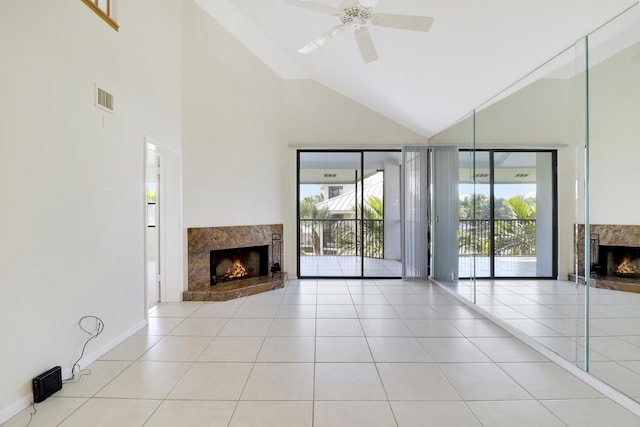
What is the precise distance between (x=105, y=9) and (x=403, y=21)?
2.79 metres

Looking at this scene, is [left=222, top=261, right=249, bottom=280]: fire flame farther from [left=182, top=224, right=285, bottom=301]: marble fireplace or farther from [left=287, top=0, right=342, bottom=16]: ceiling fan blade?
[left=287, top=0, right=342, bottom=16]: ceiling fan blade

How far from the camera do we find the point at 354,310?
389 centimetres

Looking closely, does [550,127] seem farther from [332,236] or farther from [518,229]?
[332,236]

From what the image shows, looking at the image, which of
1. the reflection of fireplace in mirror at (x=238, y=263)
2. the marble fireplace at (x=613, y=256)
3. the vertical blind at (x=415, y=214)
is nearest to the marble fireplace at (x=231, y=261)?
the reflection of fireplace in mirror at (x=238, y=263)

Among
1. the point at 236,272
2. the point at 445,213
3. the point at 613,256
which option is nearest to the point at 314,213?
the point at 236,272

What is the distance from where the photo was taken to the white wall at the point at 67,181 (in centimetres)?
189

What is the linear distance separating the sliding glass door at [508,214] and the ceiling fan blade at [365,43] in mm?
1955

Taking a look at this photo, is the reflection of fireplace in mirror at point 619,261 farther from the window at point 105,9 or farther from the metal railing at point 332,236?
the window at point 105,9

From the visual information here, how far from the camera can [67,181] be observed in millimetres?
2291

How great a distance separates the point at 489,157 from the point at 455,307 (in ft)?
6.64

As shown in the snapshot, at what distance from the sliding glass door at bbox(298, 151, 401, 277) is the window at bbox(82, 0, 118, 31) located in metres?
3.29

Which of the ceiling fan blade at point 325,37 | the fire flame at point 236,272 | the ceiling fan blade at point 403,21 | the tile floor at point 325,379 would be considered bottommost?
the tile floor at point 325,379

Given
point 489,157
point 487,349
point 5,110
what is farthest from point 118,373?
point 489,157

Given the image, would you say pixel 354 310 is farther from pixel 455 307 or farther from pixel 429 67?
pixel 429 67
